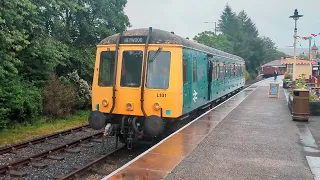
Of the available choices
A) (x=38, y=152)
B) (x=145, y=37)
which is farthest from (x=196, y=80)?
(x=38, y=152)

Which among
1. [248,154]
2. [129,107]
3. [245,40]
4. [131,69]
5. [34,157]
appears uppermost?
[245,40]

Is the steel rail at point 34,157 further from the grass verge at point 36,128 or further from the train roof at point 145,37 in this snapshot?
the train roof at point 145,37

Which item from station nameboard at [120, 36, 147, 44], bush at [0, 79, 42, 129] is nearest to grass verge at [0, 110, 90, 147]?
bush at [0, 79, 42, 129]

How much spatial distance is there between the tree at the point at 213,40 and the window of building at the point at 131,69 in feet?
132

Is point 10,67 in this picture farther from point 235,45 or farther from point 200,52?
point 235,45

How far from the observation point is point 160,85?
29.8ft

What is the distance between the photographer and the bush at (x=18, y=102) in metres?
12.8

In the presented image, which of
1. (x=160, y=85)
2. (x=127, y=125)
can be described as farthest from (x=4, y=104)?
(x=160, y=85)

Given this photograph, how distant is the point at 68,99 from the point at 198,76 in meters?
7.66

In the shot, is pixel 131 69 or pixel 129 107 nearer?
pixel 129 107

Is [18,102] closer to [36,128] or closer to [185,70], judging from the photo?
[36,128]

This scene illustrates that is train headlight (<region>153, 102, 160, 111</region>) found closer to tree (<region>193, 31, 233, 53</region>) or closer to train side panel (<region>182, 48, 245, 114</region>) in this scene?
train side panel (<region>182, 48, 245, 114</region>)

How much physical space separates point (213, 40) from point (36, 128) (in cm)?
3915

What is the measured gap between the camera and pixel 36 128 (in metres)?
14.0
